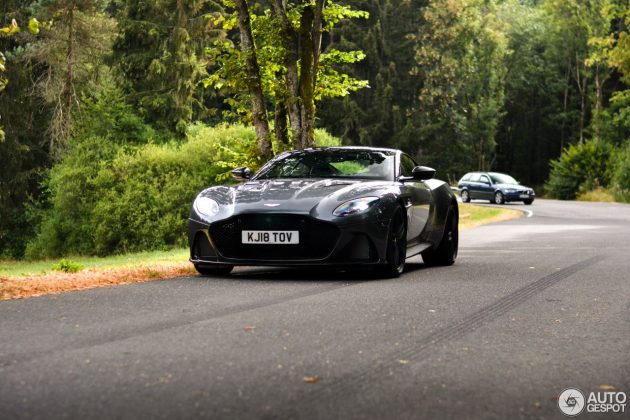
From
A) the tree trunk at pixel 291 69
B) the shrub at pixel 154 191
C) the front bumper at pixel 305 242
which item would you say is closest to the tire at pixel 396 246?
the front bumper at pixel 305 242

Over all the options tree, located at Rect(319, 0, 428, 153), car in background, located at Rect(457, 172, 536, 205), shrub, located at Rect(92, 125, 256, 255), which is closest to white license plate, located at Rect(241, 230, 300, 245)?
shrub, located at Rect(92, 125, 256, 255)

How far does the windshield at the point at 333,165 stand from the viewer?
1155 centimetres

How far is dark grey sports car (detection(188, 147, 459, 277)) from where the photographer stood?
10195 mm

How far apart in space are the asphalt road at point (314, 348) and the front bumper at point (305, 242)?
0.84 ft

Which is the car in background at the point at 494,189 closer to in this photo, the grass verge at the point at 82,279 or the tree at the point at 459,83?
the tree at the point at 459,83

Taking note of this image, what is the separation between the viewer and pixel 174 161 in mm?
27672

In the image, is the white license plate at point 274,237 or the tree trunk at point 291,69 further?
the tree trunk at point 291,69

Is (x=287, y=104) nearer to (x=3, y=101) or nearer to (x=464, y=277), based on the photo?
(x=464, y=277)

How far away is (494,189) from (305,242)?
130ft

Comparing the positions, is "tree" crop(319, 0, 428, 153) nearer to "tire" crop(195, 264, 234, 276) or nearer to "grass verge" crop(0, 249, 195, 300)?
"grass verge" crop(0, 249, 195, 300)

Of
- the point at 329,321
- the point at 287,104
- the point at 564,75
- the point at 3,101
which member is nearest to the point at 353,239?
the point at 329,321

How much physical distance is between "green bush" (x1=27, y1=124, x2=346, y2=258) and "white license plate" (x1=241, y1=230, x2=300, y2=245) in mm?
15512

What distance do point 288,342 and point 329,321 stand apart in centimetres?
100

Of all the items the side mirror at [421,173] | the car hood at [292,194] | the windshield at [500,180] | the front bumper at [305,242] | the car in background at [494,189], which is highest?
the side mirror at [421,173]
